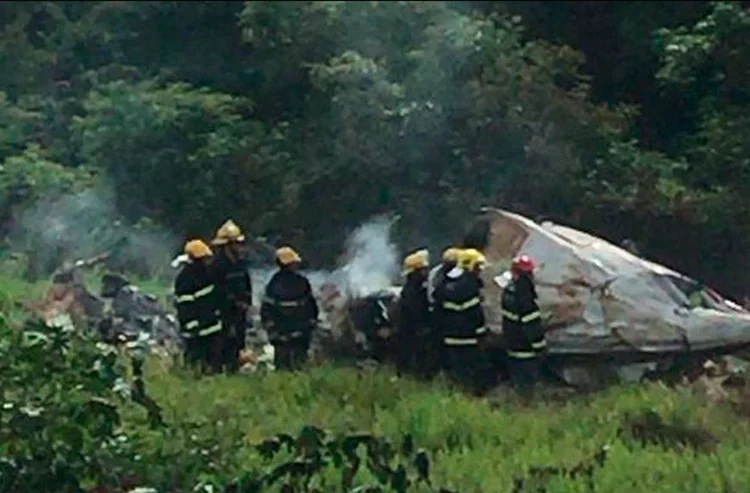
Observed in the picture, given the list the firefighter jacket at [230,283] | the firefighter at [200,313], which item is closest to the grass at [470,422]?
the firefighter at [200,313]

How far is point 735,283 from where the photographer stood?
47.2 feet

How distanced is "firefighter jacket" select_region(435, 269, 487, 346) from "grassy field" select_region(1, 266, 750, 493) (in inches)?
19.1

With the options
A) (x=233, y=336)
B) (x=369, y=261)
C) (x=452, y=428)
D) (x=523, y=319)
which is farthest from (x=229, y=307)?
(x=452, y=428)

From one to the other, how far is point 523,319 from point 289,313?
1772mm

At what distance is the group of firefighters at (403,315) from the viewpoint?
12305mm

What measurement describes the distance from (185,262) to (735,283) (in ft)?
15.1

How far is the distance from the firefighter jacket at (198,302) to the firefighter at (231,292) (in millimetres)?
96

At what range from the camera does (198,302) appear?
12.8 metres

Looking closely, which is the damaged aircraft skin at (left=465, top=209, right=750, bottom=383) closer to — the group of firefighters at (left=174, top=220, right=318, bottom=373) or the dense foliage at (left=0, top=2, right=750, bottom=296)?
the group of firefighters at (left=174, top=220, right=318, bottom=373)

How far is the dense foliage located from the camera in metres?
16.0

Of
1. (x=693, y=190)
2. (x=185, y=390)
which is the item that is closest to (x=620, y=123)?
(x=693, y=190)

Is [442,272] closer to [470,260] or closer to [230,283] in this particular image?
[470,260]

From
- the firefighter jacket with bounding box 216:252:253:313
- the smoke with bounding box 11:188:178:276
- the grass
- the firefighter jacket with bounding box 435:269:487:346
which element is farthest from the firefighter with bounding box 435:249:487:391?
the smoke with bounding box 11:188:178:276

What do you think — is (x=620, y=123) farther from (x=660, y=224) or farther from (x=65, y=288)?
(x=65, y=288)
